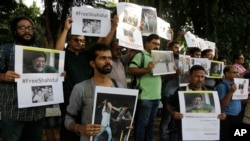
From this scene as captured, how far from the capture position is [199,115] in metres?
2.95

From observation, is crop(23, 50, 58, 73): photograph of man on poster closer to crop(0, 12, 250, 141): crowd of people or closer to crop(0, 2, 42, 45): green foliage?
crop(0, 12, 250, 141): crowd of people

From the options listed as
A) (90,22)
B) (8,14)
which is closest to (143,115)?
(90,22)

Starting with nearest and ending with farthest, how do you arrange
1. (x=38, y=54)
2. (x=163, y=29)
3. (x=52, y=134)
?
(x=38, y=54) < (x=163, y=29) < (x=52, y=134)

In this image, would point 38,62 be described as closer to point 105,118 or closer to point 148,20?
point 105,118

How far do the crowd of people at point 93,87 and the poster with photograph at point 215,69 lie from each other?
18 centimetres

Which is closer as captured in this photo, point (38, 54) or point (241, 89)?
point (38, 54)

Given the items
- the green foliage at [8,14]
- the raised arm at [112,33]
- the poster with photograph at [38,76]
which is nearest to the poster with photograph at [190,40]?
the raised arm at [112,33]

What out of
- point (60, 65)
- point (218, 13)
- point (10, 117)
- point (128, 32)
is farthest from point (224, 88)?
point (218, 13)

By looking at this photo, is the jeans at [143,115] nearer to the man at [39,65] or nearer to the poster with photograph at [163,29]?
the poster with photograph at [163,29]

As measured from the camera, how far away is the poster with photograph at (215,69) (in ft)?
15.1

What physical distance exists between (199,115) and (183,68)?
4.52 ft

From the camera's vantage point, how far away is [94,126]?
212 cm

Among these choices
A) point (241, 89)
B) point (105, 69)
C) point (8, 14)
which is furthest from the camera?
point (8, 14)

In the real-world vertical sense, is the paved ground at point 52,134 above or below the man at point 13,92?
below
